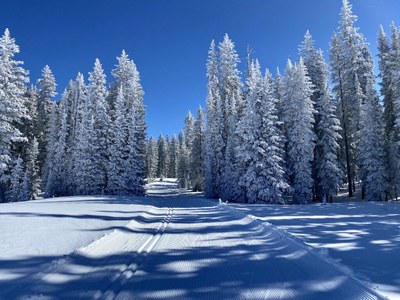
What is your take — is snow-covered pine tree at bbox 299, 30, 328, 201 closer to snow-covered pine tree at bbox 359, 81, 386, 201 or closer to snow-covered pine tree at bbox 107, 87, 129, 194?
snow-covered pine tree at bbox 359, 81, 386, 201

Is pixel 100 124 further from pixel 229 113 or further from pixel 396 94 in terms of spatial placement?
pixel 396 94

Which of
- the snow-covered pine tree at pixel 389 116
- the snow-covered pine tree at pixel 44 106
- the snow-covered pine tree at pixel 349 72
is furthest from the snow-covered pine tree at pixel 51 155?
the snow-covered pine tree at pixel 389 116

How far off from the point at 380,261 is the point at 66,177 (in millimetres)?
38108

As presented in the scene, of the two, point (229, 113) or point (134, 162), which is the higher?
point (229, 113)

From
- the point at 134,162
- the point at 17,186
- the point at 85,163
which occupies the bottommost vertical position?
the point at 17,186

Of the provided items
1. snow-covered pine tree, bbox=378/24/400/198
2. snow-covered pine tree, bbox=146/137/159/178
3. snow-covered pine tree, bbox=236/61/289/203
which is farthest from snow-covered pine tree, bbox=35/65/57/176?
snow-covered pine tree, bbox=146/137/159/178

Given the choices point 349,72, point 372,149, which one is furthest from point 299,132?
point 349,72

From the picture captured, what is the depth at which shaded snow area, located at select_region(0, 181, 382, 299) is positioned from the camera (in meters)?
4.79

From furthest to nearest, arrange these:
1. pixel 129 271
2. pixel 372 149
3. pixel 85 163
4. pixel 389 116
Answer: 1. pixel 85 163
2. pixel 389 116
3. pixel 372 149
4. pixel 129 271

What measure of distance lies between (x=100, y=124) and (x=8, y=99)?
11189mm

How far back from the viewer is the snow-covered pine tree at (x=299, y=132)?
2936cm

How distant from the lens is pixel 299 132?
3036cm

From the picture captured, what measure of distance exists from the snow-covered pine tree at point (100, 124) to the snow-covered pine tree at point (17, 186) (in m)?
6.83

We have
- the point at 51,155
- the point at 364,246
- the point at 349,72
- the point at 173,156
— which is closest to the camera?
the point at 364,246
